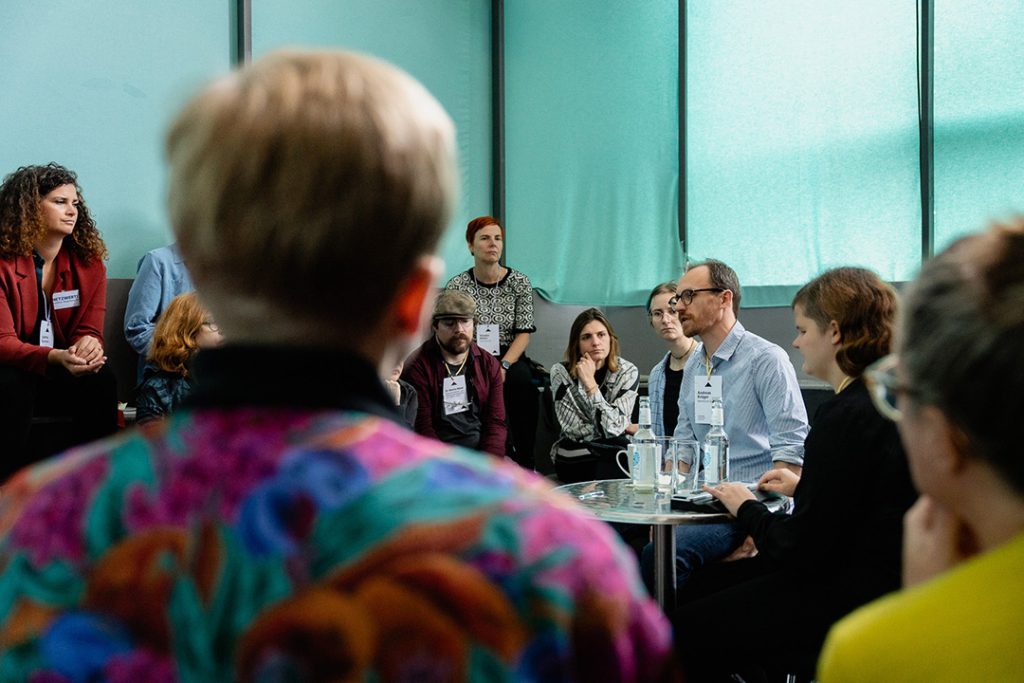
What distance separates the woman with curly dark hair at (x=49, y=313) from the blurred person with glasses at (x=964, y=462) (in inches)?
149

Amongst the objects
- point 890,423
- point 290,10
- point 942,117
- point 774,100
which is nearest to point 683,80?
point 774,100

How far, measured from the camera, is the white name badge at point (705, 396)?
334 centimetres

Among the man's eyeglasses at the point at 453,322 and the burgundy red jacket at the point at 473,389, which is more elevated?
the man's eyeglasses at the point at 453,322

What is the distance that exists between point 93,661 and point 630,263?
239 inches

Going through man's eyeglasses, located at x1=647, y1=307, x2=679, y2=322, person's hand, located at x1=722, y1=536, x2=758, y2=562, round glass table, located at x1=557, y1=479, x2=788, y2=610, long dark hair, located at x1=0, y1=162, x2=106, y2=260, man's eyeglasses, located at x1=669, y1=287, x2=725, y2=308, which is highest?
long dark hair, located at x1=0, y1=162, x2=106, y2=260

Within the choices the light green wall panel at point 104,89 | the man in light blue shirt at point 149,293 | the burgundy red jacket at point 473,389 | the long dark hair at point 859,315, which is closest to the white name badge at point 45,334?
the man in light blue shirt at point 149,293

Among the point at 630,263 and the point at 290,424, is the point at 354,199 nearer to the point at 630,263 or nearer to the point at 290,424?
the point at 290,424

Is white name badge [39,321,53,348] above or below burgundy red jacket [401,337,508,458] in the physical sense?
above

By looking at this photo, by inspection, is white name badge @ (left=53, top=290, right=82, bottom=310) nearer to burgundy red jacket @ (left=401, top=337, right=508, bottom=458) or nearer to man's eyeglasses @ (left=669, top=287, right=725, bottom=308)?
burgundy red jacket @ (left=401, top=337, right=508, bottom=458)

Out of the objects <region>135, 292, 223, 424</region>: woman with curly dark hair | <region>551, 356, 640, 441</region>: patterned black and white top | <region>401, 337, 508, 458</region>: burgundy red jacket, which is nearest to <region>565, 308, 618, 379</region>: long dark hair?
<region>551, 356, 640, 441</region>: patterned black and white top

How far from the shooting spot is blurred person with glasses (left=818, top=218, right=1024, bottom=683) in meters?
0.85

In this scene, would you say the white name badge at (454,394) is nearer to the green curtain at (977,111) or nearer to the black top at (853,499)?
the green curtain at (977,111)

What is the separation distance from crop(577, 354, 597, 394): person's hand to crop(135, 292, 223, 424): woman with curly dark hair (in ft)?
6.67

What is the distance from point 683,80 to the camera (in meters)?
6.23
